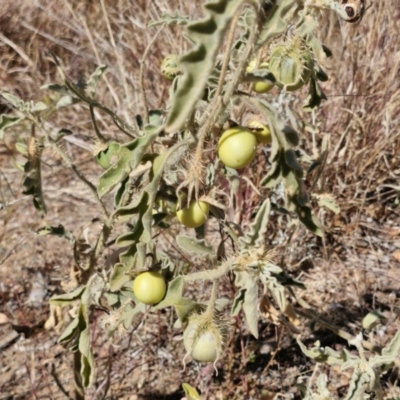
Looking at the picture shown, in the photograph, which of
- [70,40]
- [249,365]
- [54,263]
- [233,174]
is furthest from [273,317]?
[70,40]

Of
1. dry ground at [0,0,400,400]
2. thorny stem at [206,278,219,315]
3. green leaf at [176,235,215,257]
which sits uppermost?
green leaf at [176,235,215,257]

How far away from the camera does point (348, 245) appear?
290cm

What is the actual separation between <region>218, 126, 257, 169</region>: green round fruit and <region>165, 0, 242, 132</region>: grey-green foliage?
13.2 inches

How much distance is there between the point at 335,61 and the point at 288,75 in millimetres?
2232

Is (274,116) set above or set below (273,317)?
above

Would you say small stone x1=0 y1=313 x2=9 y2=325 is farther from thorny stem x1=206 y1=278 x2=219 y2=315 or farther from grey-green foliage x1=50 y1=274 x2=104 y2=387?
thorny stem x1=206 y1=278 x2=219 y2=315

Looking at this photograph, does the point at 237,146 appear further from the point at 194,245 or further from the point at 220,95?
the point at 194,245

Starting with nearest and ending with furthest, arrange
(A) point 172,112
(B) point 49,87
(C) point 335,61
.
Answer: (A) point 172,112
(B) point 49,87
(C) point 335,61

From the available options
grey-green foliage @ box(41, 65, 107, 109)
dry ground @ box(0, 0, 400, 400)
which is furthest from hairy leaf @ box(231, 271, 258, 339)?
dry ground @ box(0, 0, 400, 400)

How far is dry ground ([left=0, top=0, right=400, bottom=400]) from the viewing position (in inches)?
93.0

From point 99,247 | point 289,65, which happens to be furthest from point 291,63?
point 99,247

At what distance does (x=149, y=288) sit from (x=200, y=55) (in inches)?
27.7

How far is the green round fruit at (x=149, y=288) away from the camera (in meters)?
1.28

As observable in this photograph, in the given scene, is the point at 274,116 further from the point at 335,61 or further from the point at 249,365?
the point at 335,61
